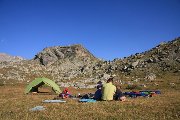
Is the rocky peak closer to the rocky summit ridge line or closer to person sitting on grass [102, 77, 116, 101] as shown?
the rocky summit ridge line

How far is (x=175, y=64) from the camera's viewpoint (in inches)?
2808

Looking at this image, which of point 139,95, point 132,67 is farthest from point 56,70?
point 139,95

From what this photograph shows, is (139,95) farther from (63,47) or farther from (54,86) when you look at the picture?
(63,47)

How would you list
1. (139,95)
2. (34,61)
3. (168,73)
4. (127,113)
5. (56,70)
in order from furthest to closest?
1. (34,61)
2. (56,70)
3. (168,73)
4. (139,95)
5. (127,113)

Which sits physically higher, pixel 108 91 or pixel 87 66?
pixel 87 66

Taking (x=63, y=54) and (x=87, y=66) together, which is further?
(x=63, y=54)

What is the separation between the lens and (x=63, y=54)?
127 metres

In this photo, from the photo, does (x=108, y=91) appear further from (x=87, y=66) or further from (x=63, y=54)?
(x=63, y=54)

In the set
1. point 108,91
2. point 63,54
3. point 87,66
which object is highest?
point 63,54

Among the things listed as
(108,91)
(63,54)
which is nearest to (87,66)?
(63,54)

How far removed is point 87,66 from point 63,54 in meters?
29.2

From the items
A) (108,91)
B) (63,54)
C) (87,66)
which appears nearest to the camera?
(108,91)

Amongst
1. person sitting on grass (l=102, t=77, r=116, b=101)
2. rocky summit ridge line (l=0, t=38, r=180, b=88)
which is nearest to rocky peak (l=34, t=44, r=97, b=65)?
rocky summit ridge line (l=0, t=38, r=180, b=88)

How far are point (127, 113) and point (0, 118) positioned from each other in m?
6.41
